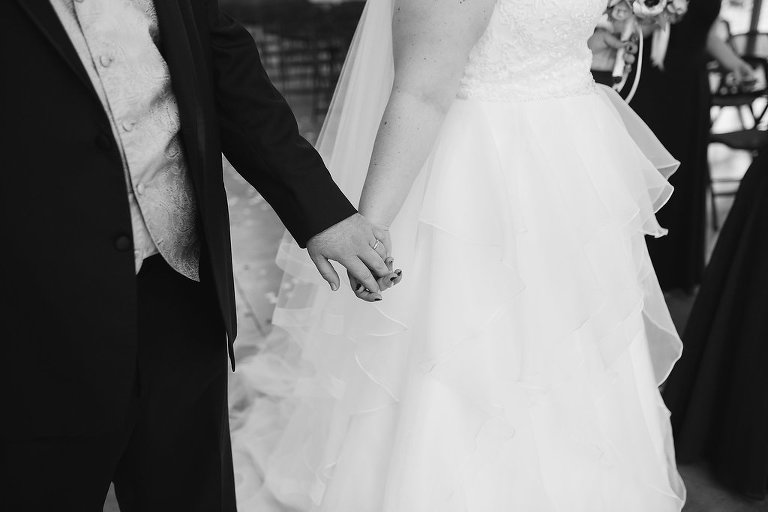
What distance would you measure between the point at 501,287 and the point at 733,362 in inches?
42.6

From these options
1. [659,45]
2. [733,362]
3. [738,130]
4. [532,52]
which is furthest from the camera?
[738,130]

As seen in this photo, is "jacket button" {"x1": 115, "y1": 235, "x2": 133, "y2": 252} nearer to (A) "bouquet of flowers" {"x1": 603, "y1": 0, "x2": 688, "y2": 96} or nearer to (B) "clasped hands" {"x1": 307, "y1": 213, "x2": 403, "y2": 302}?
(B) "clasped hands" {"x1": 307, "y1": 213, "x2": 403, "y2": 302}

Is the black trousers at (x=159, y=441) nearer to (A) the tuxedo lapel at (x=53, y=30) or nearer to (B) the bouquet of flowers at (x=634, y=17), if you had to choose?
(A) the tuxedo lapel at (x=53, y=30)

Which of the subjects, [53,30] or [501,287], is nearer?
[53,30]

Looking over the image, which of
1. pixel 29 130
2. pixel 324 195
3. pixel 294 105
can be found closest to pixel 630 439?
pixel 324 195

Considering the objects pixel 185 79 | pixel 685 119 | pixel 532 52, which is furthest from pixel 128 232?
pixel 685 119

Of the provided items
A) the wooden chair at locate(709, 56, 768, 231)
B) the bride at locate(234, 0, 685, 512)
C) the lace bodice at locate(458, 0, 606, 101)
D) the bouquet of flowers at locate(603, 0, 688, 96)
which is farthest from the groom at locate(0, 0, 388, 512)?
the wooden chair at locate(709, 56, 768, 231)

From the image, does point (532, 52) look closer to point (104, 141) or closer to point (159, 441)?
point (104, 141)

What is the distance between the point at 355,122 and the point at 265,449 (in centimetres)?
118

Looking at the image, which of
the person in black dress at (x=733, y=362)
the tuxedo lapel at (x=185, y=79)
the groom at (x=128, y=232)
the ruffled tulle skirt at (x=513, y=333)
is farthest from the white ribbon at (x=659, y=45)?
the tuxedo lapel at (x=185, y=79)

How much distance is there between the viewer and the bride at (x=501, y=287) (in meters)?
1.70

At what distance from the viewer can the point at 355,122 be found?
213 centimetres

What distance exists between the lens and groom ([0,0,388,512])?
3.72ft

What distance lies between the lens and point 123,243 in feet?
3.97
